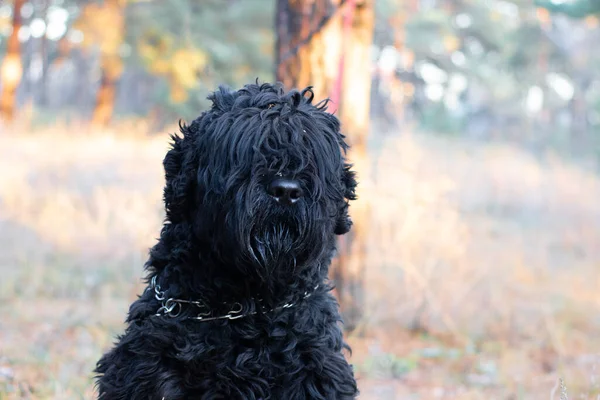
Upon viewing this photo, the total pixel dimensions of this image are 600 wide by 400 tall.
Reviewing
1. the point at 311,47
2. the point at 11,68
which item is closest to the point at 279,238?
the point at 311,47

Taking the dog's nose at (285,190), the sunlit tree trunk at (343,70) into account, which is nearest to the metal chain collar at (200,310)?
the dog's nose at (285,190)

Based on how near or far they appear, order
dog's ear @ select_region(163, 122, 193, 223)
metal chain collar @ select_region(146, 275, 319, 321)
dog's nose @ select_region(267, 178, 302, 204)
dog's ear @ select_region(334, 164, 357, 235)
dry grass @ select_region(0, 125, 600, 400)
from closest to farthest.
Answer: dog's nose @ select_region(267, 178, 302, 204)
metal chain collar @ select_region(146, 275, 319, 321)
dog's ear @ select_region(163, 122, 193, 223)
dog's ear @ select_region(334, 164, 357, 235)
dry grass @ select_region(0, 125, 600, 400)

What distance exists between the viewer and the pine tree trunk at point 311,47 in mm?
5883

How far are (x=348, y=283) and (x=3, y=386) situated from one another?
310cm

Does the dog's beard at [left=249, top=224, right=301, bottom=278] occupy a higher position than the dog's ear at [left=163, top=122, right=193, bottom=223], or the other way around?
the dog's ear at [left=163, top=122, right=193, bottom=223]

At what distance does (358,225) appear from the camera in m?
6.23

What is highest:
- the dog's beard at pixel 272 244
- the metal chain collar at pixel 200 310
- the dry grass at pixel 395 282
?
the dog's beard at pixel 272 244

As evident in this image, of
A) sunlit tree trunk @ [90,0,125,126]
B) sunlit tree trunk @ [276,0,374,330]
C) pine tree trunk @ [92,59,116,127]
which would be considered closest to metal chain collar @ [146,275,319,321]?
sunlit tree trunk @ [276,0,374,330]

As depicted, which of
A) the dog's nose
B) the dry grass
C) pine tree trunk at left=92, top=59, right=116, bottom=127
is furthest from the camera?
pine tree trunk at left=92, top=59, right=116, bottom=127

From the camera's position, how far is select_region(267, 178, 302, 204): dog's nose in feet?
9.08

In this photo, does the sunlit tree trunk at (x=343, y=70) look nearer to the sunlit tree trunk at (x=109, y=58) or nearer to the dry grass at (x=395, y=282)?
the dry grass at (x=395, y=282)

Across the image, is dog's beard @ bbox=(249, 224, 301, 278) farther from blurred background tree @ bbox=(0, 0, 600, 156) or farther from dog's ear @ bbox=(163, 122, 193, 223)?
blurred background tree @ bbox=(0, 0, 600, 156)

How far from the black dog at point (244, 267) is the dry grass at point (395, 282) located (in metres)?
1.67

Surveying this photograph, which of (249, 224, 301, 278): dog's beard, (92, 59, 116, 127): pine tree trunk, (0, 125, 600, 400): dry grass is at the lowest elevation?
(0, 125, 600, 400): dry grass
